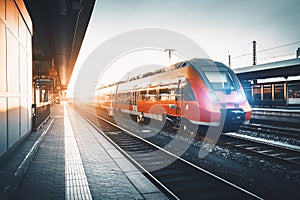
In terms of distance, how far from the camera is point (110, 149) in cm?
806

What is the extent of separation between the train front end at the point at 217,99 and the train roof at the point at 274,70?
9575 mm

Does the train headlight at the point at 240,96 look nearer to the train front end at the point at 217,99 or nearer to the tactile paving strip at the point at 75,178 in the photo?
the train front end at the point at 217,99

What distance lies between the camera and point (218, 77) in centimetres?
978

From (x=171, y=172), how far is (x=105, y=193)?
2.18m

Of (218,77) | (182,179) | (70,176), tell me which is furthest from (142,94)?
(70,176)

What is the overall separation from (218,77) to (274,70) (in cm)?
1228

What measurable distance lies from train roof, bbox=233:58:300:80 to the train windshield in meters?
9.23

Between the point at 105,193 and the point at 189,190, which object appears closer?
the point at 105,193

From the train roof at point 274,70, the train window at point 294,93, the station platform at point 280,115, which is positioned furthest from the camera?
the train window at point 294,93

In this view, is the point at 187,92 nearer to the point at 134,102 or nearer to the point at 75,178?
the point at 75,178

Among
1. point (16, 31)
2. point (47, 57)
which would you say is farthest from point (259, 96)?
point (16, 31)

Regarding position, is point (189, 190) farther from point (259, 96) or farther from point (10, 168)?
point (259, 96)

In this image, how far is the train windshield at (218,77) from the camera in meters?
9.52

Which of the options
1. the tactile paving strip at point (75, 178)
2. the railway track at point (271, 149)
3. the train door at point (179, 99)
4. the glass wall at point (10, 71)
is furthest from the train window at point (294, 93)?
the glass wall at point (10, 71)
